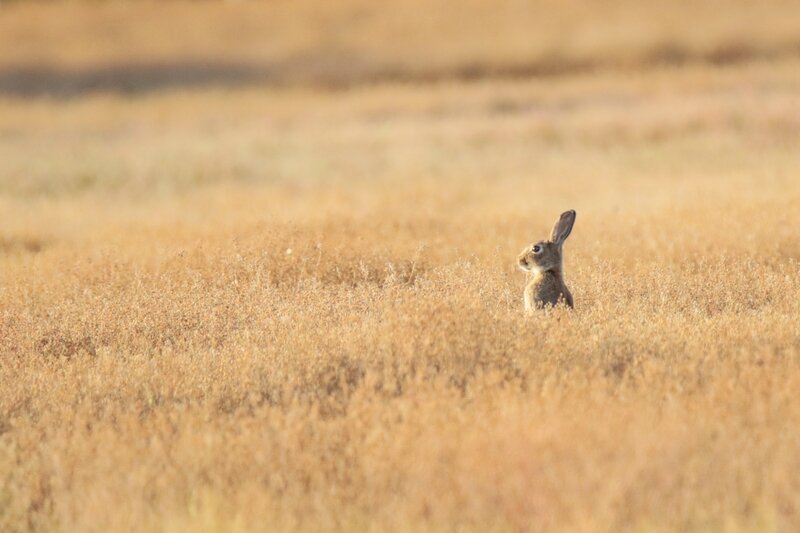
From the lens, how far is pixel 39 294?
24.4ft

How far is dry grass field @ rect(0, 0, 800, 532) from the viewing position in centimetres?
413

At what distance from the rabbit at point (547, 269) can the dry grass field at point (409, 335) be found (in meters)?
0.26

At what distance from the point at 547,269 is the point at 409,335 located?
1157 millimetres

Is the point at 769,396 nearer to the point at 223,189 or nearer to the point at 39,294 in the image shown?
the point at 39,294

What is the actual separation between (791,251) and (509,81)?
16.7 m

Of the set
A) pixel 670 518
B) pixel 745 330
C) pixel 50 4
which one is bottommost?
pixel 670 518

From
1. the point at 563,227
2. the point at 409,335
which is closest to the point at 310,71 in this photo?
the point at 563,227

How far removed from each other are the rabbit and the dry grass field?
26 cm

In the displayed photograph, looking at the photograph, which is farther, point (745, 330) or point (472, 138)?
point (472, 138)

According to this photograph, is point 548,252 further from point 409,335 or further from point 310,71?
point 310,71

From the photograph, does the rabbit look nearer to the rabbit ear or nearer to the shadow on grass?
the rabbit ear

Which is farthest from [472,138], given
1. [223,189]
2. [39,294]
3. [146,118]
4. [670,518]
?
[670,518]

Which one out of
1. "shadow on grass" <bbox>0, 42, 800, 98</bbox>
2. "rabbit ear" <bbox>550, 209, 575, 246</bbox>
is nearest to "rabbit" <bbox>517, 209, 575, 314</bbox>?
"rabbit ear" <bbox>550, 209, 575, 246</bbox>

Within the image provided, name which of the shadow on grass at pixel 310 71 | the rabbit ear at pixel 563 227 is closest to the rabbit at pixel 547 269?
the rabbit ear at pixel 563 227
